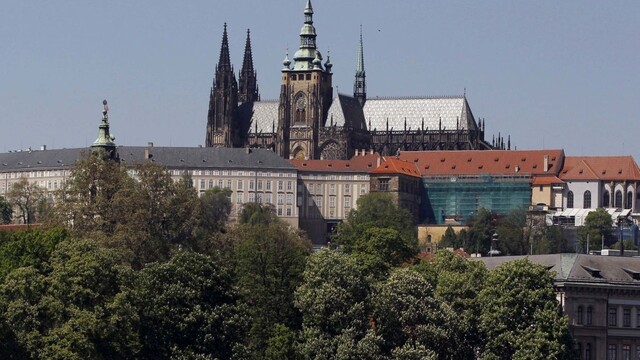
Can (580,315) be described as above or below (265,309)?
below

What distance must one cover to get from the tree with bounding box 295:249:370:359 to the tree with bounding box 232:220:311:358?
2.19 meters

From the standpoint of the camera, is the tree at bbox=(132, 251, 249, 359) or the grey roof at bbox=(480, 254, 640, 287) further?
the grey roof at bbox=(480, 254, 640, 287)

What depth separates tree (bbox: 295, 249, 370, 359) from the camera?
92.0 m

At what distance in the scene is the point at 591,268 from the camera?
103m

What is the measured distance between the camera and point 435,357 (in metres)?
91.7

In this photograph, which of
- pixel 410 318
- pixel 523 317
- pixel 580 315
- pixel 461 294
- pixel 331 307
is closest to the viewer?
pixel 331 307

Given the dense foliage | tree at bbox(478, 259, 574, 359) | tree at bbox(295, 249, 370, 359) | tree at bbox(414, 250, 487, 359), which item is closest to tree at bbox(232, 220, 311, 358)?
the dense foliage

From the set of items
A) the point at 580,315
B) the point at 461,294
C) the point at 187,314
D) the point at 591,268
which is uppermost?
the point at 591,268

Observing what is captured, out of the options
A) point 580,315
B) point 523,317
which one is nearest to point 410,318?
point 523,317

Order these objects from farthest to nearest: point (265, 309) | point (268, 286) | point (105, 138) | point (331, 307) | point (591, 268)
→ point (105, 138) → point (591, 268) → point (268, 286) → point (265, 309) → point (331, 307)

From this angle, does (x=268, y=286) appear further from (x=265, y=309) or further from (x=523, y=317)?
(x=523, y=317)

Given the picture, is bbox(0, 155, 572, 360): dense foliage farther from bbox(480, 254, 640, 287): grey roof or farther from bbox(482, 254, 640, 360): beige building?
bbox(482, 254, 640, 360): beige building

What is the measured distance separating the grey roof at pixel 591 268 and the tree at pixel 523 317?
4.82 meters

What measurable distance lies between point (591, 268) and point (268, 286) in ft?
49.8
